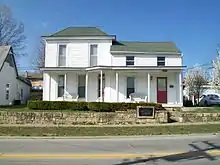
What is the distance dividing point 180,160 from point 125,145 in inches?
128

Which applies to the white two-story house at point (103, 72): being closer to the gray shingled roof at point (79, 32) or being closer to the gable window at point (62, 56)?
the gable window at point (62, 56)

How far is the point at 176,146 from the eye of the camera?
10594mm

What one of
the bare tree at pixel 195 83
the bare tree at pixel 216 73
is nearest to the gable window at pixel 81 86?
the bare tree at pixel 216 73

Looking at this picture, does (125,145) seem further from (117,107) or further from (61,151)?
(117,107)

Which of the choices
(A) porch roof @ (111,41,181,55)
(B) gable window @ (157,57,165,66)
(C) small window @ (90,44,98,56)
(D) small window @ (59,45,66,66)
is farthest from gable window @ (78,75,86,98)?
(B) gable window @ (157,57,165,66)

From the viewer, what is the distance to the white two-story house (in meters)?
25.2

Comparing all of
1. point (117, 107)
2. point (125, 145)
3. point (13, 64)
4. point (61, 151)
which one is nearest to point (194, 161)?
point (125, 145)

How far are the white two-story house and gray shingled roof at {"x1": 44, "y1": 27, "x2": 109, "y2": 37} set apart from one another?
10cm

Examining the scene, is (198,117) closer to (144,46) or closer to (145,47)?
(145,47)

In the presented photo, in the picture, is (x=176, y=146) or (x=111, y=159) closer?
(x=111, y=159)

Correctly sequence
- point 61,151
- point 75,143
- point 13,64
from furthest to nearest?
1. point 13,64
2. point 75,143
3. point 61,151

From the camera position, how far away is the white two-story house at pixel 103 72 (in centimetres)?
2520

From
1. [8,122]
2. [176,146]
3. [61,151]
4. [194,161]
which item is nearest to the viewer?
[194,161]

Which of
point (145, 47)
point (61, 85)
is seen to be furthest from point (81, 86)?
point (145, 47)
